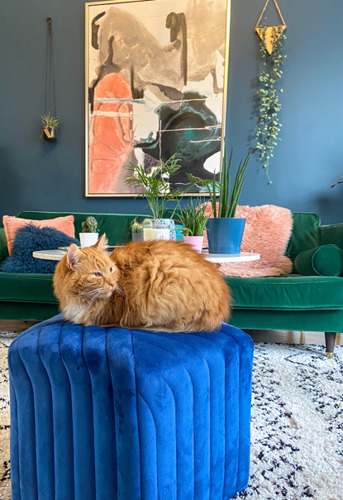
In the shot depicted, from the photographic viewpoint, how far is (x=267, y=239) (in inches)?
101

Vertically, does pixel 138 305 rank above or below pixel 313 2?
below

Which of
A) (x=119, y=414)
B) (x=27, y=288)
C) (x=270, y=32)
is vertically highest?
(x=270, y=32)

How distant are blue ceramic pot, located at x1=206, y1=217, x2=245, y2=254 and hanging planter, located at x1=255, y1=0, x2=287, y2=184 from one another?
5.91ft

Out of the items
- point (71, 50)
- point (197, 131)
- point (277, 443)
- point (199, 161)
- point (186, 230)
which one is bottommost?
point (277, 443)

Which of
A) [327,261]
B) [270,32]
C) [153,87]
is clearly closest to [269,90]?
[270,32]

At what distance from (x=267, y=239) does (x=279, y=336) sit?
725 millimetres

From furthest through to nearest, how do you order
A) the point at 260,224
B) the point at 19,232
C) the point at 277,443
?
1. the point at 260,224
2. the point at 19,232
3. the point at 277,443

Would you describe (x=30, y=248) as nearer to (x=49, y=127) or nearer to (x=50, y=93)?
(x=49, y=127)

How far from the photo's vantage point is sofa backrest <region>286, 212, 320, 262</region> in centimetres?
257

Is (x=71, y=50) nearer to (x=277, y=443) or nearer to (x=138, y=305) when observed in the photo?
(x=138, y=305)

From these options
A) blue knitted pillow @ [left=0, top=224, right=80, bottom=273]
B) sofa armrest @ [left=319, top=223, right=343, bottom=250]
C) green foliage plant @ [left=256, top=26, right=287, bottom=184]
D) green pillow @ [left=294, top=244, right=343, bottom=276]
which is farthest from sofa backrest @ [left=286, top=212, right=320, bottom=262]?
blue knitted pillow @ [left=0, top=224, right=80, bottom=273]

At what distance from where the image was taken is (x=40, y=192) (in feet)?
11.2

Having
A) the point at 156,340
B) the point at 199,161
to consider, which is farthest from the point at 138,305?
the point at 199,161

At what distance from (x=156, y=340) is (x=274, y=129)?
275 cm
